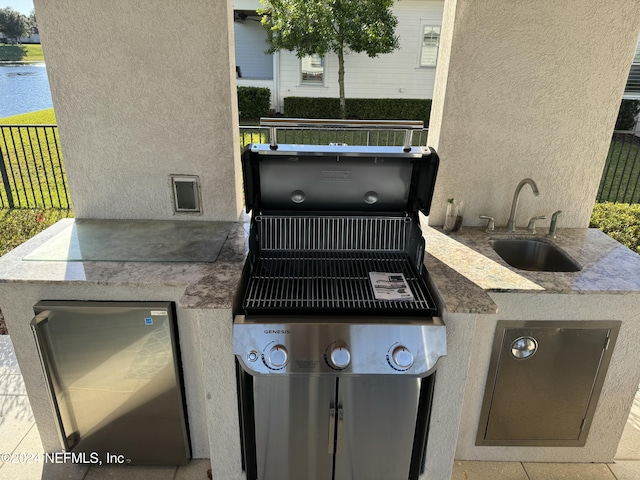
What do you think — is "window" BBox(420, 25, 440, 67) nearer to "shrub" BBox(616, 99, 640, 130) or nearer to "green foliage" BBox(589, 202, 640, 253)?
"shrub" BBox(616, 99, 640, 130)

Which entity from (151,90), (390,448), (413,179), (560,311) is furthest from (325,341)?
(151,90)

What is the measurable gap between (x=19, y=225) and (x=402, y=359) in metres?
3.73

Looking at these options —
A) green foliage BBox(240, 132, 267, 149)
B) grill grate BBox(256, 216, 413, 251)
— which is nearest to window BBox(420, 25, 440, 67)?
green foliage BBox(240, 132, 267, 149)

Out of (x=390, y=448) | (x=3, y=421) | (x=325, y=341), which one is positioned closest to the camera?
(x=325, y=341)

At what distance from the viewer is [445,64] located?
220 centimetres

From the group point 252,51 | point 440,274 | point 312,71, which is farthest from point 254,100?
point 440,274

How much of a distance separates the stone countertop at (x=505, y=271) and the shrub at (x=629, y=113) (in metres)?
8.64

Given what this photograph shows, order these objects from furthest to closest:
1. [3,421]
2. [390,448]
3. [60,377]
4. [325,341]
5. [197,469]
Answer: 1. [3,421]
2. [197,469]
3. [60,377]
4. [390,448]
5. [325,341]

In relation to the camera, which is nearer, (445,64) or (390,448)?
(390,448)

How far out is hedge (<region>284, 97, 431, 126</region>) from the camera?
1023 centimetres

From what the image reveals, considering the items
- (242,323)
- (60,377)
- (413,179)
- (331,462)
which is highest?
(413,179)

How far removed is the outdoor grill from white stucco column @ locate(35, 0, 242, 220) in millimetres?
590

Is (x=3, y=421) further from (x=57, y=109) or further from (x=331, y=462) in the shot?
(x=331, y=462)

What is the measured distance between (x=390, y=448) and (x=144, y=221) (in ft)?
5.87
